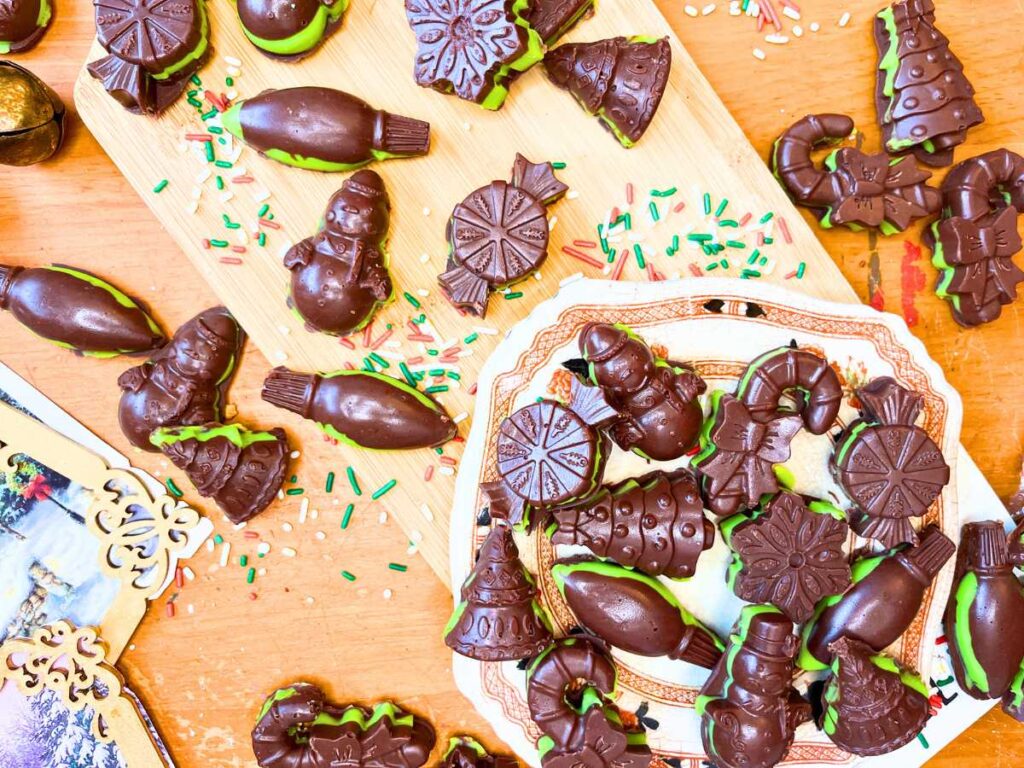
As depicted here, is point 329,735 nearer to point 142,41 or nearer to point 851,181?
point 142,41

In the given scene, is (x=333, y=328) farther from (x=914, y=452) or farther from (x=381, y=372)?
(x=914, y=452)

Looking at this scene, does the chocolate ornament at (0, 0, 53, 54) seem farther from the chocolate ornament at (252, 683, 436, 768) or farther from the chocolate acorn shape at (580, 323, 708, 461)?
the chocolate ornament at (252, 683, 436, 768)

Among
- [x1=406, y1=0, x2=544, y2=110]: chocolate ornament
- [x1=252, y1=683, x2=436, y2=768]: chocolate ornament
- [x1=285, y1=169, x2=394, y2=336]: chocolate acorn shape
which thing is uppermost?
[x1=406, y1=0, x2=544, y2=110]: chocolate ornament

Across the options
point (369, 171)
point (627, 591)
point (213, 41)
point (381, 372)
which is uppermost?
point (213, 41)

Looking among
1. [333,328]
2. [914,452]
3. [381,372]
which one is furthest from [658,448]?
[333,328]

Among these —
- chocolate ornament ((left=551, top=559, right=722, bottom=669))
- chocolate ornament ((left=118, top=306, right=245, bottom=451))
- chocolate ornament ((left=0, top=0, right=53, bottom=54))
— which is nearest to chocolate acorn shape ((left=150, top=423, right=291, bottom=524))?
chocolate ornament ((left=118, top=306, right=245, bottom=451))

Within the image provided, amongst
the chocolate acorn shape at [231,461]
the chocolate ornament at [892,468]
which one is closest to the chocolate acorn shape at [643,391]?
the chocolate ornament at [892,468]
